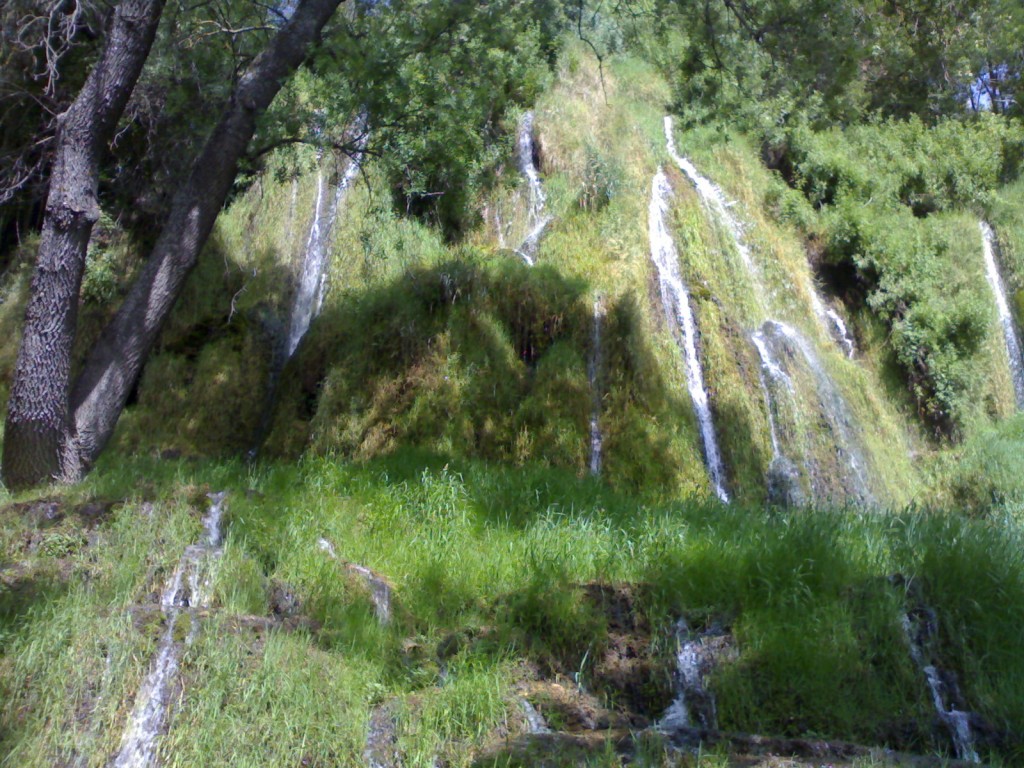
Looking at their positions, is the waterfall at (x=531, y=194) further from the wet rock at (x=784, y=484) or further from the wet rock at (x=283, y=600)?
the wet rock at (x=283, y=600)

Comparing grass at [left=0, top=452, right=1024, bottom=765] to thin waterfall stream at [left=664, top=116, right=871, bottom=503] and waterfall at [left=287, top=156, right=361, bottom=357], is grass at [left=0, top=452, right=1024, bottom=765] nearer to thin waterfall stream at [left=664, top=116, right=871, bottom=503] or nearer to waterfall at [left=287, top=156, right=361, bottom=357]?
thin waterfall stream at [left=664, top=116, right=871, bottom=503]

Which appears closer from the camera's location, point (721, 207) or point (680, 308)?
point (680, 308)

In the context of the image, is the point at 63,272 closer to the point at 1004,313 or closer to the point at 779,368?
the point at 779,368

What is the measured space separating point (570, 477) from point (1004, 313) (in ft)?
35.5

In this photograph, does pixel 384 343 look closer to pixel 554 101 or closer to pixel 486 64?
pixel 486 64

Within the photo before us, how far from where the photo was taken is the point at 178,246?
8.34 metres

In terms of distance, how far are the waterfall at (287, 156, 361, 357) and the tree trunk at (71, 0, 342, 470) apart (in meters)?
4.18

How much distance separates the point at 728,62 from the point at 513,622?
25.9ft

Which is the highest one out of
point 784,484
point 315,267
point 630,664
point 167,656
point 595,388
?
point 315,267

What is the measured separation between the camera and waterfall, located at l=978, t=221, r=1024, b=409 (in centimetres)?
1513

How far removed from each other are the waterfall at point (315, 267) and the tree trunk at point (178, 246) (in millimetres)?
4179

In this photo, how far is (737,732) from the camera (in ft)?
16.5

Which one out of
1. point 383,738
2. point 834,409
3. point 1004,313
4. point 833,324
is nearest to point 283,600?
point 383,738

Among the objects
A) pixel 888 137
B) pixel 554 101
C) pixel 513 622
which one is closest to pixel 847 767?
pixel 513 622
